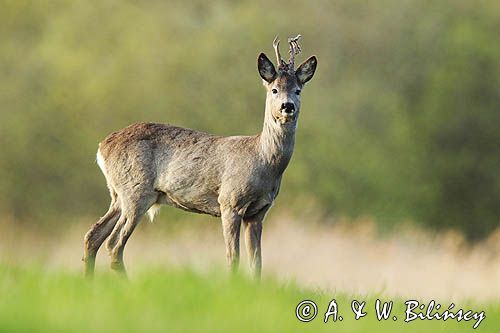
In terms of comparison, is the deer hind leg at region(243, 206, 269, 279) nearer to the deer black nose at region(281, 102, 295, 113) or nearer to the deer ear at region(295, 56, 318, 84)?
the deer black nose at region(281, 102, 295, 113)

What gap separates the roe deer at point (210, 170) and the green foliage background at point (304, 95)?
20395 mm

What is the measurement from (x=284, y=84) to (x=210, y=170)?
1.06 meters

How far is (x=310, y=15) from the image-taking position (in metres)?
38.5

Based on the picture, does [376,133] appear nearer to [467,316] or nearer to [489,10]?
[489,10]

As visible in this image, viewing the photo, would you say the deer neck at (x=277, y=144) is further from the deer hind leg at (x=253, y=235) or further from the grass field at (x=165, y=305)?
the grass field at (x=165, y=305)

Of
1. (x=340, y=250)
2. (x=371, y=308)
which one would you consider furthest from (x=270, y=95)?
(x=340, y=250)

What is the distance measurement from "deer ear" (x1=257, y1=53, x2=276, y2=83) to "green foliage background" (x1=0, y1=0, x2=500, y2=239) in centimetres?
2088

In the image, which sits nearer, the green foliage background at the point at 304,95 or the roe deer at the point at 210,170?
the roe deer at the point at 210,170

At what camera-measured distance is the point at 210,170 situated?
10.2m

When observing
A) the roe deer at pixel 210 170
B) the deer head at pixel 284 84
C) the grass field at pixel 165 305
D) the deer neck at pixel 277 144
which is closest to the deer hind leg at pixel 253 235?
the roe deer at pixel 210 170

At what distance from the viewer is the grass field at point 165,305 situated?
20.8 ft

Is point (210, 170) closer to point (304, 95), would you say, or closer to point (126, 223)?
point (126, 223)

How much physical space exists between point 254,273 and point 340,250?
12.1 m

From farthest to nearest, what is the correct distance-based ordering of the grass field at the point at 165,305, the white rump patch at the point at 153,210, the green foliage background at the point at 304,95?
1. the green foliage background at the point at 304,95
2. the white rump patch at the point at 153,210
3. the grass field at the point at 165,305
